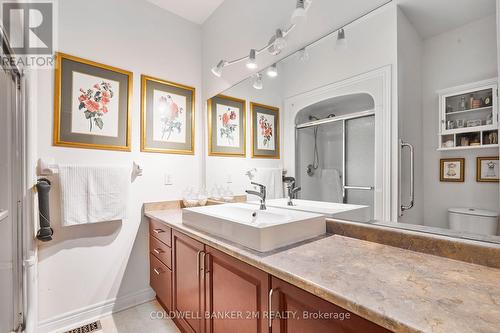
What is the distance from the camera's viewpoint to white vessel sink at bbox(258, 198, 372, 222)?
1.24m

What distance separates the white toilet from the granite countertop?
15cm

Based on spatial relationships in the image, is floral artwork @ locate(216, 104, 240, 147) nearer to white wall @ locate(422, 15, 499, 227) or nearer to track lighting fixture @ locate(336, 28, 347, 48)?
track lighting fixture @ locate(336, 28, 347, 48)

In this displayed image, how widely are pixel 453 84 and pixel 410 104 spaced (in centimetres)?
16

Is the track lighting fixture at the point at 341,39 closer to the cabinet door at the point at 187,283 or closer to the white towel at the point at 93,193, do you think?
the cabinet door at the point at 187,283

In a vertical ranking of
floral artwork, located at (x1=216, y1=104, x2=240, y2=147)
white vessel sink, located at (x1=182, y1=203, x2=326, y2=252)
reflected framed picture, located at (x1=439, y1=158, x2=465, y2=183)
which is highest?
floral artwork, located at (x1=216, y1=104, x2=240, y2=147)

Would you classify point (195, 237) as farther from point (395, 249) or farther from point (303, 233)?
point (395, 249)

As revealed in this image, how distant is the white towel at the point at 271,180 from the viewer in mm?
1677

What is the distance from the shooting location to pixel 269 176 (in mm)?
1761

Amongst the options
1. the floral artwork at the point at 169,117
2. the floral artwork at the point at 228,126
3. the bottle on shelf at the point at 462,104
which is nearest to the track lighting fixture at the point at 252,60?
the floral artwork at the point at 228,126

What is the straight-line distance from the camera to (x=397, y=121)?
1.10m

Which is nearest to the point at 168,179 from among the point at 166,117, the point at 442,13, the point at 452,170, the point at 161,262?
the point at 166,117

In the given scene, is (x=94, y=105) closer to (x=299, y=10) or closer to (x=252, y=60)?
(x=252, y=60)

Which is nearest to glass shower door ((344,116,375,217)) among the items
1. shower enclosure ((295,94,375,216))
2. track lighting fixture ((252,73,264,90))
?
shower enclosure ((295,94,375,216))

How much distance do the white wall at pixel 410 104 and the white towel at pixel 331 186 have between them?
32 cm
